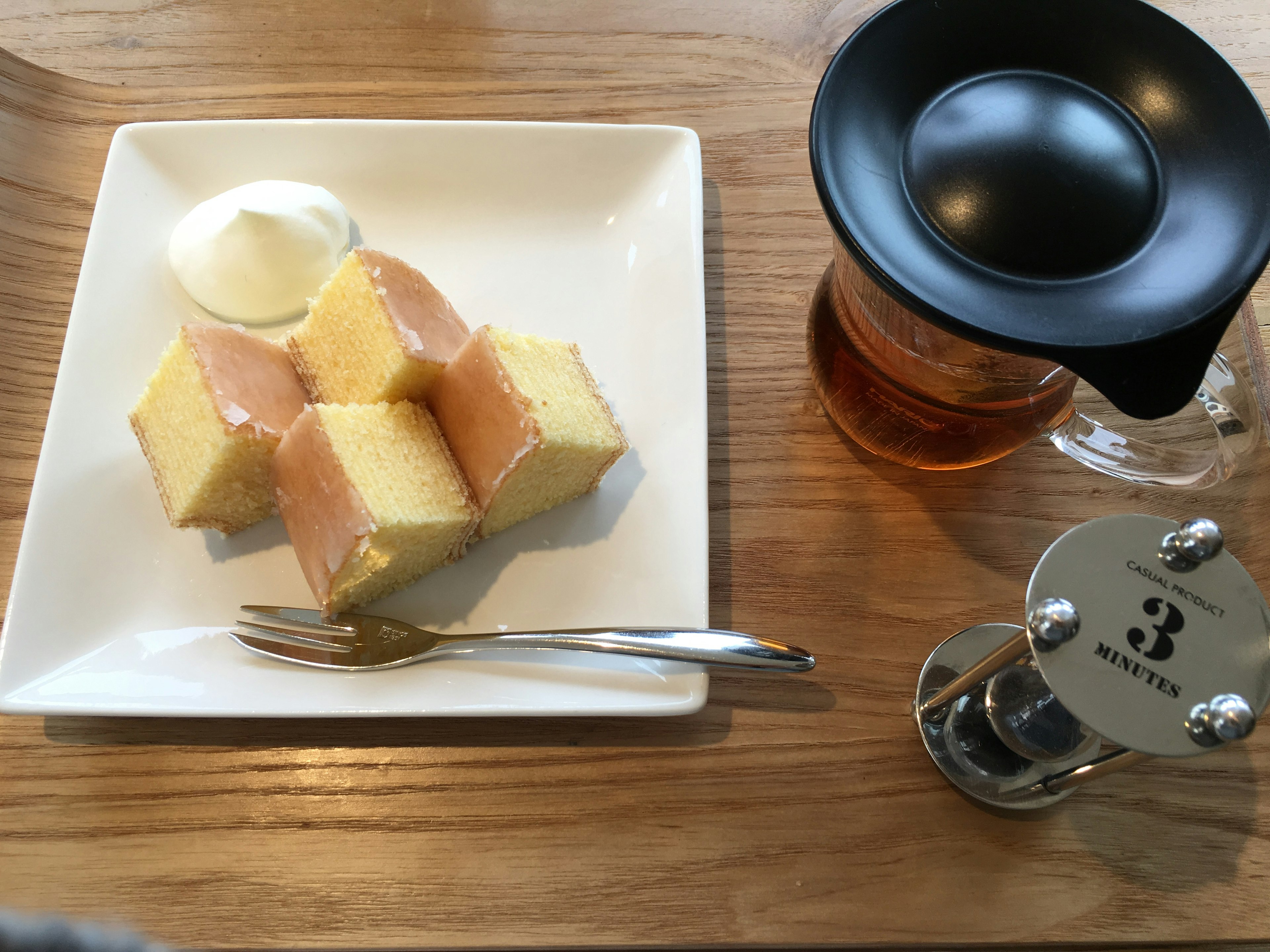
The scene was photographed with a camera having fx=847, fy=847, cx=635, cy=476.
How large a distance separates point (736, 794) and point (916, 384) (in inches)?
16.3

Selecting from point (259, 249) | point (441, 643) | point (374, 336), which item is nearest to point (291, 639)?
point (441, 643)

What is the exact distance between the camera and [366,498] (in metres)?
0.75

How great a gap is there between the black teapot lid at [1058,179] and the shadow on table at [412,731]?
43cm

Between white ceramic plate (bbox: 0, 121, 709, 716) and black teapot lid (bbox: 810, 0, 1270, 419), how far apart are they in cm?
33

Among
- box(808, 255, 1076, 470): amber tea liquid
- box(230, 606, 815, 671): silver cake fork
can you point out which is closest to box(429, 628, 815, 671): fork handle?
box(230, 606, 815, 671): silver cake fork

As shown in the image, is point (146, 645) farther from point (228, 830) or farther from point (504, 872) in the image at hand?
point (504, 872)

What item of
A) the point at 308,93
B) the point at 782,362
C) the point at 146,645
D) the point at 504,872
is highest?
the point at 308,93

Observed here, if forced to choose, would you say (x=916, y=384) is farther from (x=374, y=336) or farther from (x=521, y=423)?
(x=374, y=336)

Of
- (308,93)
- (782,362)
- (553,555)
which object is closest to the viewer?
(553,555)

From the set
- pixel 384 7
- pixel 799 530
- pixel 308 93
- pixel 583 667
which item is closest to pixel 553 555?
pixel 583 667

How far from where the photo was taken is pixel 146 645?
819mm

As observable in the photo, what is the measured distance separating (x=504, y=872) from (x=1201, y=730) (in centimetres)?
56

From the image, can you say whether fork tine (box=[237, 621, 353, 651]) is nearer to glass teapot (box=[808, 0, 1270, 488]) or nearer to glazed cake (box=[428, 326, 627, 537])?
glazed cake (box=[428, 326, 627, 537])

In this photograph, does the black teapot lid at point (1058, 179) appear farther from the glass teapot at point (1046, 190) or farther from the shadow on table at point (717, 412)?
the shadow on table at point (717, 412)
